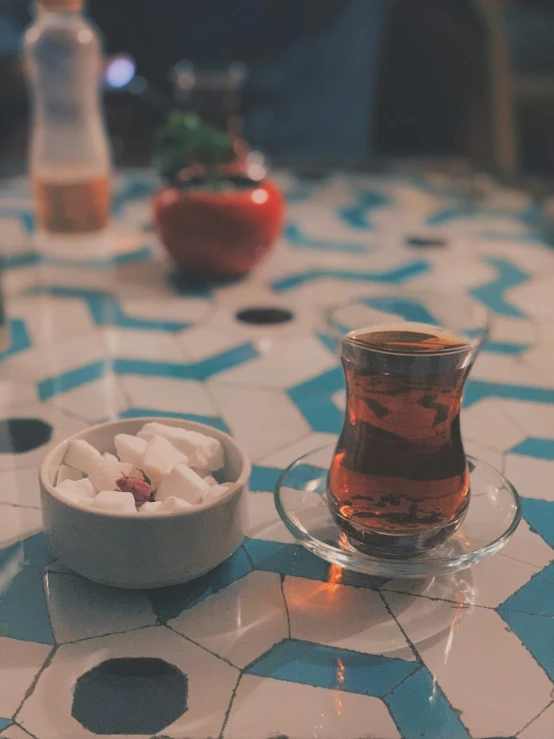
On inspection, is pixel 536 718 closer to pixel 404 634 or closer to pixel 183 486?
pixel 404 634

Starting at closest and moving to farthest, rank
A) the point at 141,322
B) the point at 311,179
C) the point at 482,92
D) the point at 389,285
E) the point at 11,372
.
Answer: the point at 11,372, the point at 141,322, the point at 389,285, the point at 311,179, the point at 482,92

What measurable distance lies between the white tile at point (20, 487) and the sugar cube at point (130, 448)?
0.10 meters

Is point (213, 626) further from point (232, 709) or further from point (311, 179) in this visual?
point (311, 179)

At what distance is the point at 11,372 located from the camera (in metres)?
0.79

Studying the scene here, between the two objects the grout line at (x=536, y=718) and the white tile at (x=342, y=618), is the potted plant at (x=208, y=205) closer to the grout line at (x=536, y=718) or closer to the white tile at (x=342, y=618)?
the white tile at (x=342, y=618)

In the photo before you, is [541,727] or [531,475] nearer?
[541,727]

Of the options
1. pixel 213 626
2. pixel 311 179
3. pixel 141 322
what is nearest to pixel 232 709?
pixel 213 626

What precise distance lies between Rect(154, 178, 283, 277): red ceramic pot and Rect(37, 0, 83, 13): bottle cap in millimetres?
278

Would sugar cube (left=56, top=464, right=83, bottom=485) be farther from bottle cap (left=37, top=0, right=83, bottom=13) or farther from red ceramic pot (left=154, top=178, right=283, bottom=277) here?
bottle cap (left=37, top=0, right=83, bottom=13)

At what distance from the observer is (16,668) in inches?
16.6

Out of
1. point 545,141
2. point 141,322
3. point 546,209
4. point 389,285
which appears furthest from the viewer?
point 545,141

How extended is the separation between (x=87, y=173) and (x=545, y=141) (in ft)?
8.28

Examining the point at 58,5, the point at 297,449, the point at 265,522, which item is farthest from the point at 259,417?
the point at 58,5

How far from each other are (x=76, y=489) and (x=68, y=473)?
3cm
